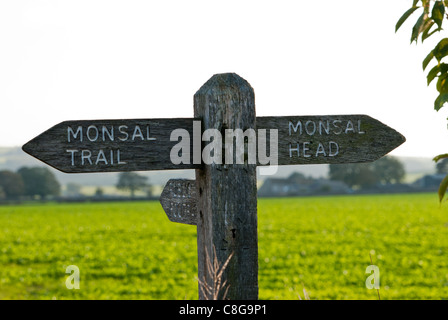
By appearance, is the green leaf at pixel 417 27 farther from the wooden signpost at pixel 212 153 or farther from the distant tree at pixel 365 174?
the distant tree at pixel 365 174

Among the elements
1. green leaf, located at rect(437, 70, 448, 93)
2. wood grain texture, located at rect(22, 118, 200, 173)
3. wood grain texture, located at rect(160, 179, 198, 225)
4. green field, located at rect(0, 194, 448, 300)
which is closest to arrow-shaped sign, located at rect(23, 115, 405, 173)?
wood grain texture, located at rect(22, 118, 200, 173)

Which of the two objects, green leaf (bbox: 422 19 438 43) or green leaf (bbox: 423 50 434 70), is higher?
green leaf (bbox: 422 19 438 43)

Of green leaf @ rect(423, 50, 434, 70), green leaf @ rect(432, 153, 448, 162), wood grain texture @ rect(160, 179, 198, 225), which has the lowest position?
wood grain texture @ rect(160, 179, 198, 225)

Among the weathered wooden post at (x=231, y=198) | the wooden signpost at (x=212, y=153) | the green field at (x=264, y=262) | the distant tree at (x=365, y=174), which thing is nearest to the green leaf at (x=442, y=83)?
the wooden signpost at (x=212, y=153)

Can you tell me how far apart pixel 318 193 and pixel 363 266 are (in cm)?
Result: 6688

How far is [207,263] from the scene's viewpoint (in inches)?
101

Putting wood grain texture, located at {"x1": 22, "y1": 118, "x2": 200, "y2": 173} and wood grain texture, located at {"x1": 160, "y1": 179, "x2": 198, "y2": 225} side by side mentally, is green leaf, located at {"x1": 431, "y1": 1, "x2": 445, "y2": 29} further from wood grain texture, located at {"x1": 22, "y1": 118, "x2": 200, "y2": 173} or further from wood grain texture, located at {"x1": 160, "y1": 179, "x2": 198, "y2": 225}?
wood grain texture, located at {"x1": 160, "y1": 179, "x2": 198, "y2": 225}

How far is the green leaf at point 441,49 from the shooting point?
285cm

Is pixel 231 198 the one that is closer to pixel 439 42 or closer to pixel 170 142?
pixel 170 142

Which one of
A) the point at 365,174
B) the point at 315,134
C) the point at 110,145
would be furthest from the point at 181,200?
the point at 365,174

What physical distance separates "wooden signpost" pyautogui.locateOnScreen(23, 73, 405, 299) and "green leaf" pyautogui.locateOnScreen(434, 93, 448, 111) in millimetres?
932

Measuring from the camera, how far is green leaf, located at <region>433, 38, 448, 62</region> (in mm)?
2850
